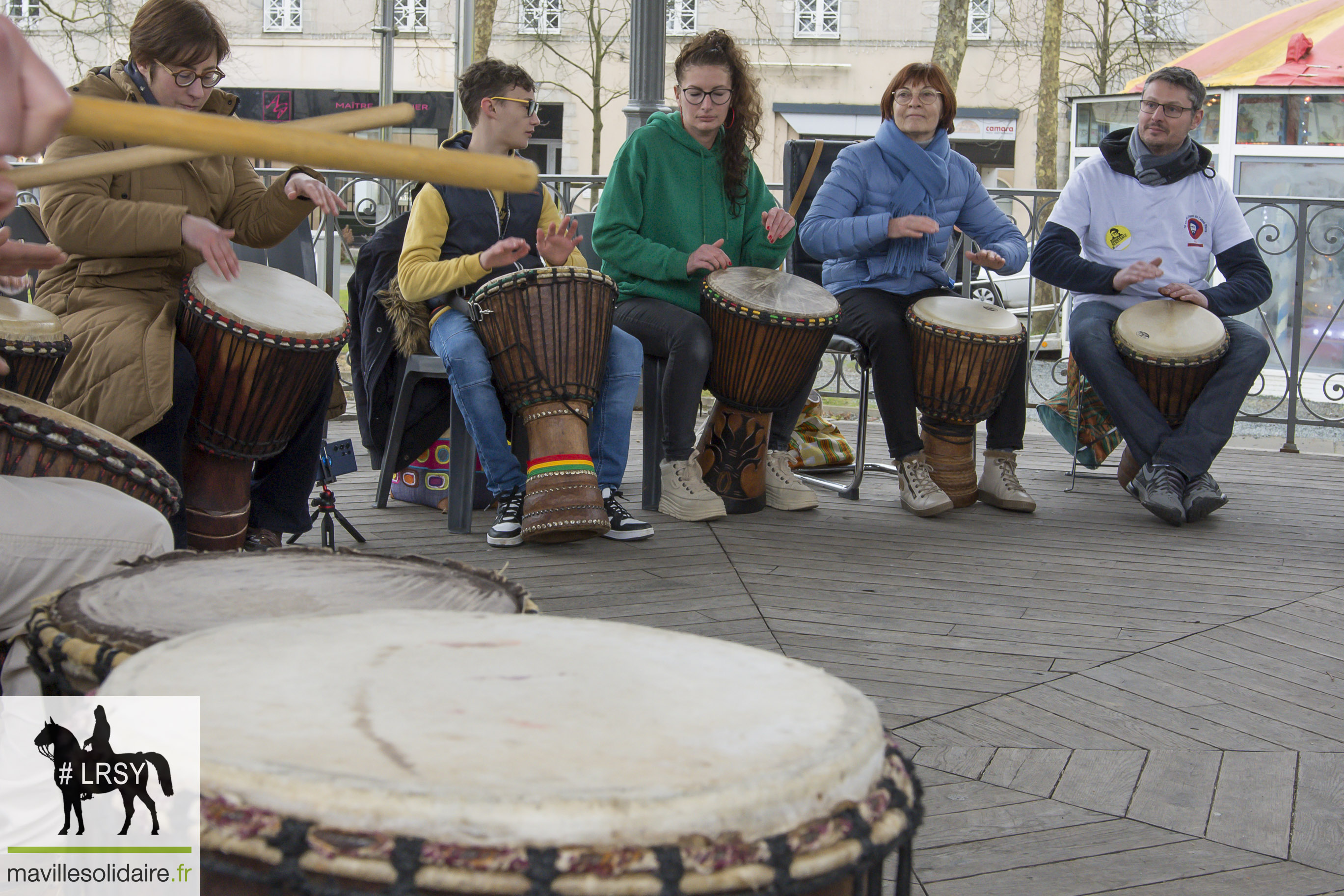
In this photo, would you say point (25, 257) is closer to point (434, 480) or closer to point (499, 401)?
point (499, 401)

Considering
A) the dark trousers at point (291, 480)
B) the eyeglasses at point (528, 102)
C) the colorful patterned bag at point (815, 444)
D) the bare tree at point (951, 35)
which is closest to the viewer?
the dark trousers at point (291, 480)

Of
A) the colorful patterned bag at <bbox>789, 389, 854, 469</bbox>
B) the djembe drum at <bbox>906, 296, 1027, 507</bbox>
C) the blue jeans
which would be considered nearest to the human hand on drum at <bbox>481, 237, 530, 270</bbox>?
the blue jeans

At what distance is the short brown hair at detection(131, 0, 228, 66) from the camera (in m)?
2.37

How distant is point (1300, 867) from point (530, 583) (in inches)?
66.2

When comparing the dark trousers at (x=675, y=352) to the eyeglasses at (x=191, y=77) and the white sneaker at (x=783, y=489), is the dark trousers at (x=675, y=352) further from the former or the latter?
the eyeglasses at (x=191, y=77)

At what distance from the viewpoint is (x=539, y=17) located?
19.1 m

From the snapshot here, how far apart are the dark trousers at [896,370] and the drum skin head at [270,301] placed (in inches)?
65.2

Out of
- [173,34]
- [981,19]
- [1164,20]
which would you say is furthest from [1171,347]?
[981,19]

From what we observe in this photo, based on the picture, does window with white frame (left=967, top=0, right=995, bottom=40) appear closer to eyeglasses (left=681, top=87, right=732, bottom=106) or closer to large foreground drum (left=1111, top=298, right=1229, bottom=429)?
large foreground drum (left=1111, top=298, right=1229, bottom=429)

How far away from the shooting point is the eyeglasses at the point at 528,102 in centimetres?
313

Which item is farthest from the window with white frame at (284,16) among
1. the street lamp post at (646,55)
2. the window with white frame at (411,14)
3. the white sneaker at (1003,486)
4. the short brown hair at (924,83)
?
the white sneaker at (1003,486)

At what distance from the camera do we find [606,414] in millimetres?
3229

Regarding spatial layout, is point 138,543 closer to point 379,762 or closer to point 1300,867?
point 379,762

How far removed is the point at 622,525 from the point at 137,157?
2.24 m
